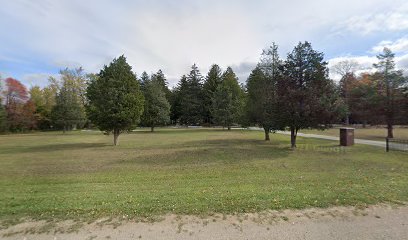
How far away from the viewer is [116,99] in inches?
880

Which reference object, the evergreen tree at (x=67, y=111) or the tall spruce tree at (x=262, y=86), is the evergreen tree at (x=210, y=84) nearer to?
the evergreen tree at (x=67, y=111)

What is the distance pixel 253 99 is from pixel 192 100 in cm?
4469

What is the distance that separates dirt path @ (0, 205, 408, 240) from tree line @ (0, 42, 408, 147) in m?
13.1

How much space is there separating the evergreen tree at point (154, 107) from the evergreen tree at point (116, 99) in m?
27.2

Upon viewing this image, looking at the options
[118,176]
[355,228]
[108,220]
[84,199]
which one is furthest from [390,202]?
[118,176]

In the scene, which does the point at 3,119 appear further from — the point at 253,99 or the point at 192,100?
the point at 253,99

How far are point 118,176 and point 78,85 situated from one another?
198 feet

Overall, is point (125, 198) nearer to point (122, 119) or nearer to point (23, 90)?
point (122, 119)

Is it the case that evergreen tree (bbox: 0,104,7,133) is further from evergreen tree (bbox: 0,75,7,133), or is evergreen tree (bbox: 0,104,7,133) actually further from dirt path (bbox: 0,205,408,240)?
dirt path (bbox: 0,205,408,240)

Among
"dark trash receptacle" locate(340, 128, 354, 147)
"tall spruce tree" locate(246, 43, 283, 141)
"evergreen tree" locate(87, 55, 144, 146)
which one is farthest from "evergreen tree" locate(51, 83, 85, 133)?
"dark trash receptacle" locate(340, 128, 354, 147)

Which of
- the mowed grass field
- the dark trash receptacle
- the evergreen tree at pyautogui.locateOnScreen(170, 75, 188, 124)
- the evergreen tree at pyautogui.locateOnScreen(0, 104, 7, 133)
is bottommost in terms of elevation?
the mowed grass field

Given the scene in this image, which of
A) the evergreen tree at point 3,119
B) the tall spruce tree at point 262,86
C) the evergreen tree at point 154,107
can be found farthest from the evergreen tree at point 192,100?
the tall spruce tree at point 262,86

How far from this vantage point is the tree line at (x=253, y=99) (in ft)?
58.7

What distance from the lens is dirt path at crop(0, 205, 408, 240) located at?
4379mm
